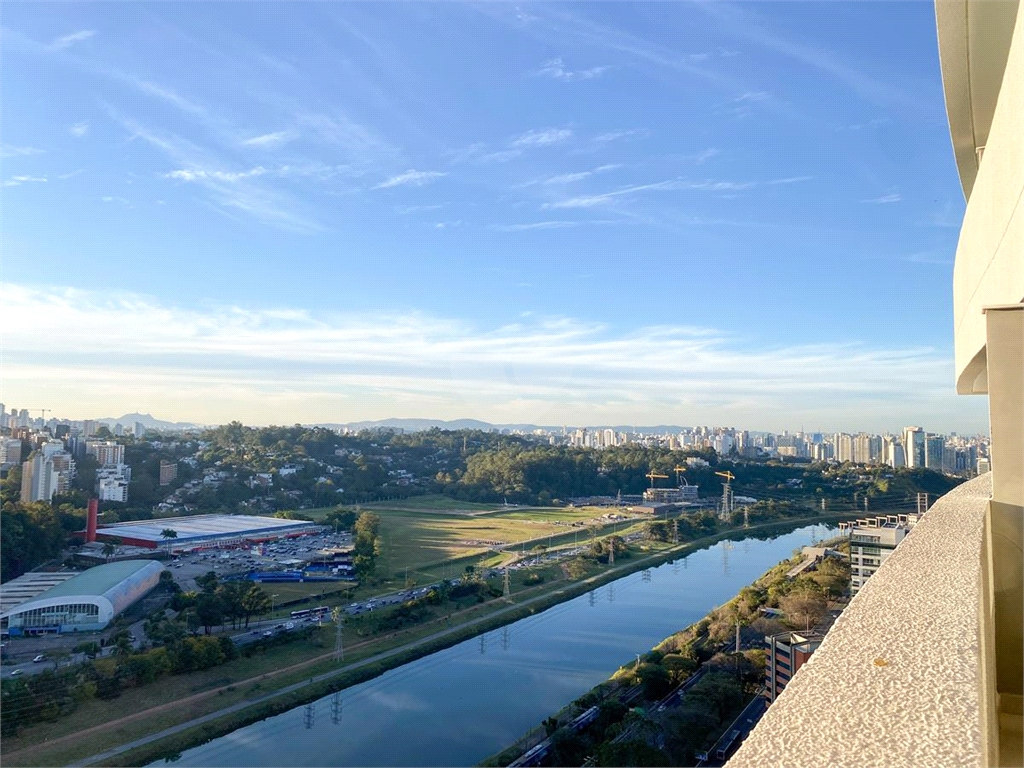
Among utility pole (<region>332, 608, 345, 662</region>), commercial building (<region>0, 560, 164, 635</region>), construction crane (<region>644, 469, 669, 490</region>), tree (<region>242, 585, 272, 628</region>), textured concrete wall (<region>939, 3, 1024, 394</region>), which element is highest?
textured concrete wall (<region>939, 3, 1024, 394</region>)

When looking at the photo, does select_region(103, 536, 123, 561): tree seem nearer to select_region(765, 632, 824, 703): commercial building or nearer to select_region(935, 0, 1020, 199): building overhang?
select_region(765, 632, 824, 703): commercial building

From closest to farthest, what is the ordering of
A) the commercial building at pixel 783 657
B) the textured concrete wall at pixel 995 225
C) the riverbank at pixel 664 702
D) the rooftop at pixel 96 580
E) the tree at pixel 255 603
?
1. the textured concrete wall at pixel 995 225
2. the commercial building at pixel 783 657
3. the riverbank at pixel 664 702
4. the rooftop at pixel 96 580
5. the tree at pixel 255 603

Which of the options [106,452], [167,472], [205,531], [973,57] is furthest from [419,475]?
[973,57]

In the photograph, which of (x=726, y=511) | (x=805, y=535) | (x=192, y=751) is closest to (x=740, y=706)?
(x=192, y=751)

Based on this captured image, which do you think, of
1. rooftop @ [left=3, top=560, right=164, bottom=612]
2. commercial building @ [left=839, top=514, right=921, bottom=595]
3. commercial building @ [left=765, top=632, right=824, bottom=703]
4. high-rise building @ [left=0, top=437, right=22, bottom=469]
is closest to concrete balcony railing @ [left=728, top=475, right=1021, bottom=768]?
commercial building @ [left=765, top=632, right=824, bottom=703]

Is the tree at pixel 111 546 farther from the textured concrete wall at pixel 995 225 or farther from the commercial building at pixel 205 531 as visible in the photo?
the textured concrete wall at pixel 995 225

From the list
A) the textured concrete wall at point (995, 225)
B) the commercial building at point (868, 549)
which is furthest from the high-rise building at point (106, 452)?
the textured concrete wall at point (995, 225)

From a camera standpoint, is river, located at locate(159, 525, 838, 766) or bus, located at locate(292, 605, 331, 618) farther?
bus, located at locate(292, 605, 331, 618)
